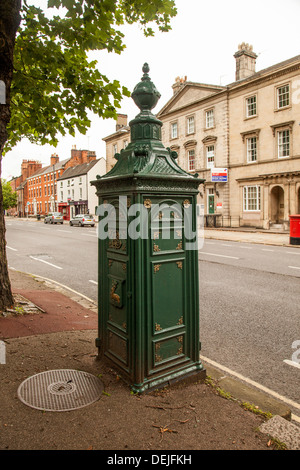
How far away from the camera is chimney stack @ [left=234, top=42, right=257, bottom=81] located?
30.6 metres

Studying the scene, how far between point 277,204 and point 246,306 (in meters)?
22.7

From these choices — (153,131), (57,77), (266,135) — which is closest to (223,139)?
(266,135)

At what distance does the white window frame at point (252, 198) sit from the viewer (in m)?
27.7

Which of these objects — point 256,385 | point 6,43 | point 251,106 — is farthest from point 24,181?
point 256,385

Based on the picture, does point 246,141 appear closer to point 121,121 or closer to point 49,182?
point 121,121

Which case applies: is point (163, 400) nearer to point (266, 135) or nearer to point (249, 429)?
point (249, 429)

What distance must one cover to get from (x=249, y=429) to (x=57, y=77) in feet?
19.1

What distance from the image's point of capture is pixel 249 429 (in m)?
2.56

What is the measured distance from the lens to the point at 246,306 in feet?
21.3

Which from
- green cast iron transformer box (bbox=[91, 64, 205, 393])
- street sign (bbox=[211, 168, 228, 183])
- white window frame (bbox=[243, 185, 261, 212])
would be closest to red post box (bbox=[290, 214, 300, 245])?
white window frame (bbox=[243, 185, 261, 212])

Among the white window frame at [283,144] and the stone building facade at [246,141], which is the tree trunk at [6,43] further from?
the white window frame at [283,144]

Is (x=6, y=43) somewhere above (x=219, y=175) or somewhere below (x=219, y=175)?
Result: below

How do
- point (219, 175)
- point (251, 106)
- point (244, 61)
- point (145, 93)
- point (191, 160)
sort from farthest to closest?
point (191, 160) < point (244, 61) < point (219, 175) < point (251, 106) < point (145, 93)

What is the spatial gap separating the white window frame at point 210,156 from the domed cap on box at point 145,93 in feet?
96.8
